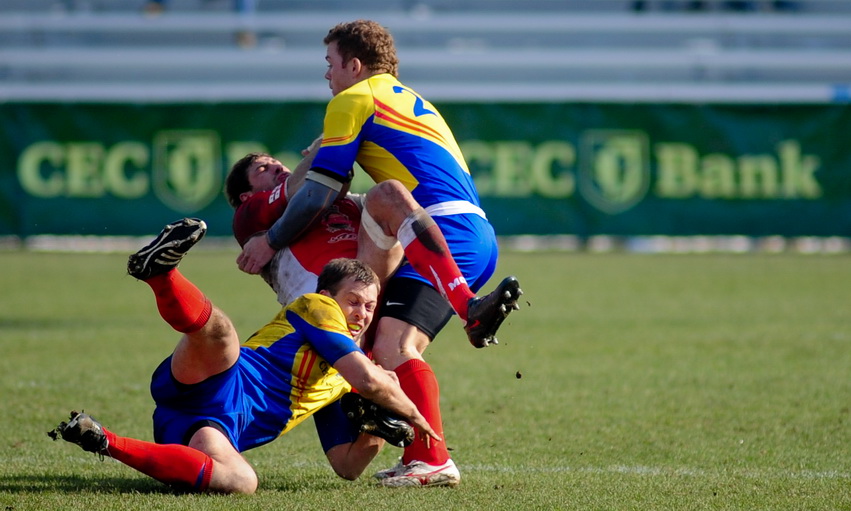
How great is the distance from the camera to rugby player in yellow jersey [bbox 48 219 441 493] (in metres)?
3.81

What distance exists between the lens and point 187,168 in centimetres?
1580

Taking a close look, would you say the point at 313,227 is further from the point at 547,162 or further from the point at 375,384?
the point at 547,162

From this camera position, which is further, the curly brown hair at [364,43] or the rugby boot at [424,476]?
the curly brown hair at [364,43]

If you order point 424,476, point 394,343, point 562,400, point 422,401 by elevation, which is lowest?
point 562,400

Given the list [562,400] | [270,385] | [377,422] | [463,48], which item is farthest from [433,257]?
[463,48]

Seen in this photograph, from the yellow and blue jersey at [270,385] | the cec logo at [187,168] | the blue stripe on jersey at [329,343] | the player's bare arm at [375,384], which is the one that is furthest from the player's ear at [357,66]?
the cec logo at [187,168]

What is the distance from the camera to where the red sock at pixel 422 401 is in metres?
4.16

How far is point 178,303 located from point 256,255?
822 millimetres

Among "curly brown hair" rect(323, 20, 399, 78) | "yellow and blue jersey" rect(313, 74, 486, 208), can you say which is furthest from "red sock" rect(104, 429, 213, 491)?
"curly brown hair" rect(323, 20, 399, 78)

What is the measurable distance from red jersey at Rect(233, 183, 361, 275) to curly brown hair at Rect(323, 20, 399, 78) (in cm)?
60

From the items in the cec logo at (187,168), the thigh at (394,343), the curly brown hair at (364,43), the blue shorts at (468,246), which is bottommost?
the cec logo at (187,168)

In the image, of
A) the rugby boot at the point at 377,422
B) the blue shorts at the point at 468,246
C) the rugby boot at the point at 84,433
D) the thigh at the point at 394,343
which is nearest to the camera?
the rugby boot at the point at 84,433

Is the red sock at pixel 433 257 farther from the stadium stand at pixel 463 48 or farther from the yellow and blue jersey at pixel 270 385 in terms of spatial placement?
the stadium stand at pixel 463 48

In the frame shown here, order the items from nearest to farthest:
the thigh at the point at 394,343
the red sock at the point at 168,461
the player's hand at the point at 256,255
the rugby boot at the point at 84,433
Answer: the rugby boot at the point at 84,433
the red sock at the point at 168,461
the thigh at the point at 394,343
the player's hand at the point at 256,255
